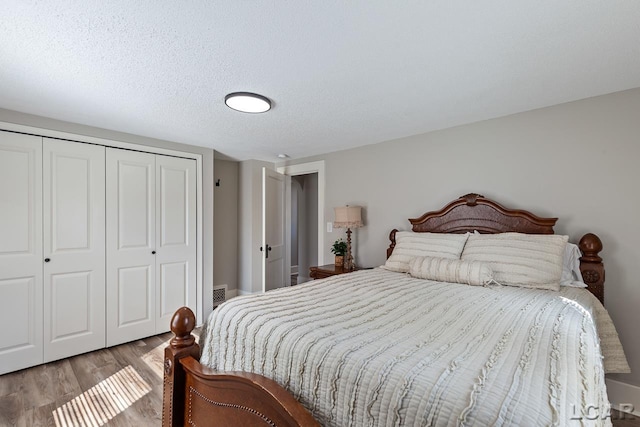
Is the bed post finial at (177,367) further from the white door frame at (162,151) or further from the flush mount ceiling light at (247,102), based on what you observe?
the white door frame at (162,151)

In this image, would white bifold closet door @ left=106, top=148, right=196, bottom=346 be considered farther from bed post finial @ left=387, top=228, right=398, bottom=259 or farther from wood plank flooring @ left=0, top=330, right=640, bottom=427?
bed post finial @ left=387, top=228, right=398, bottom=259

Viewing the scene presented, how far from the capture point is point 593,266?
2064mm

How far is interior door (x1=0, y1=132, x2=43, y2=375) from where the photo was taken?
2.45m

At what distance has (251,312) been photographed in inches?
53.2

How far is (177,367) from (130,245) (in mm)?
2250

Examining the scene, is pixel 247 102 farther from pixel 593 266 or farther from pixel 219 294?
pixel 219 294

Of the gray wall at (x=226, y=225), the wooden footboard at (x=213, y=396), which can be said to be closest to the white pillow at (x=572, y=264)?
the wooden footboard at (x=213, y=396)

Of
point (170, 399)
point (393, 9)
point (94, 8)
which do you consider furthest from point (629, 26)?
point (170, 399)

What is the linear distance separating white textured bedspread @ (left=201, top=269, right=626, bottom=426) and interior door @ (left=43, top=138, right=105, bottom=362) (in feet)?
7.23

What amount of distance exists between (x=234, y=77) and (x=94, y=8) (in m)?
0.74

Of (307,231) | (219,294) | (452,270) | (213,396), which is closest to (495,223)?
(452,270)

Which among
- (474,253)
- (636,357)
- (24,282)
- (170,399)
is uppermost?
(474,253)

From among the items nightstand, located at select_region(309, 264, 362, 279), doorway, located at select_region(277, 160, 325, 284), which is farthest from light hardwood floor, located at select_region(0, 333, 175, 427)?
doorway, located at select_region(277, 160, 325, 284)

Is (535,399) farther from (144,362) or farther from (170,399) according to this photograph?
(144,362)
